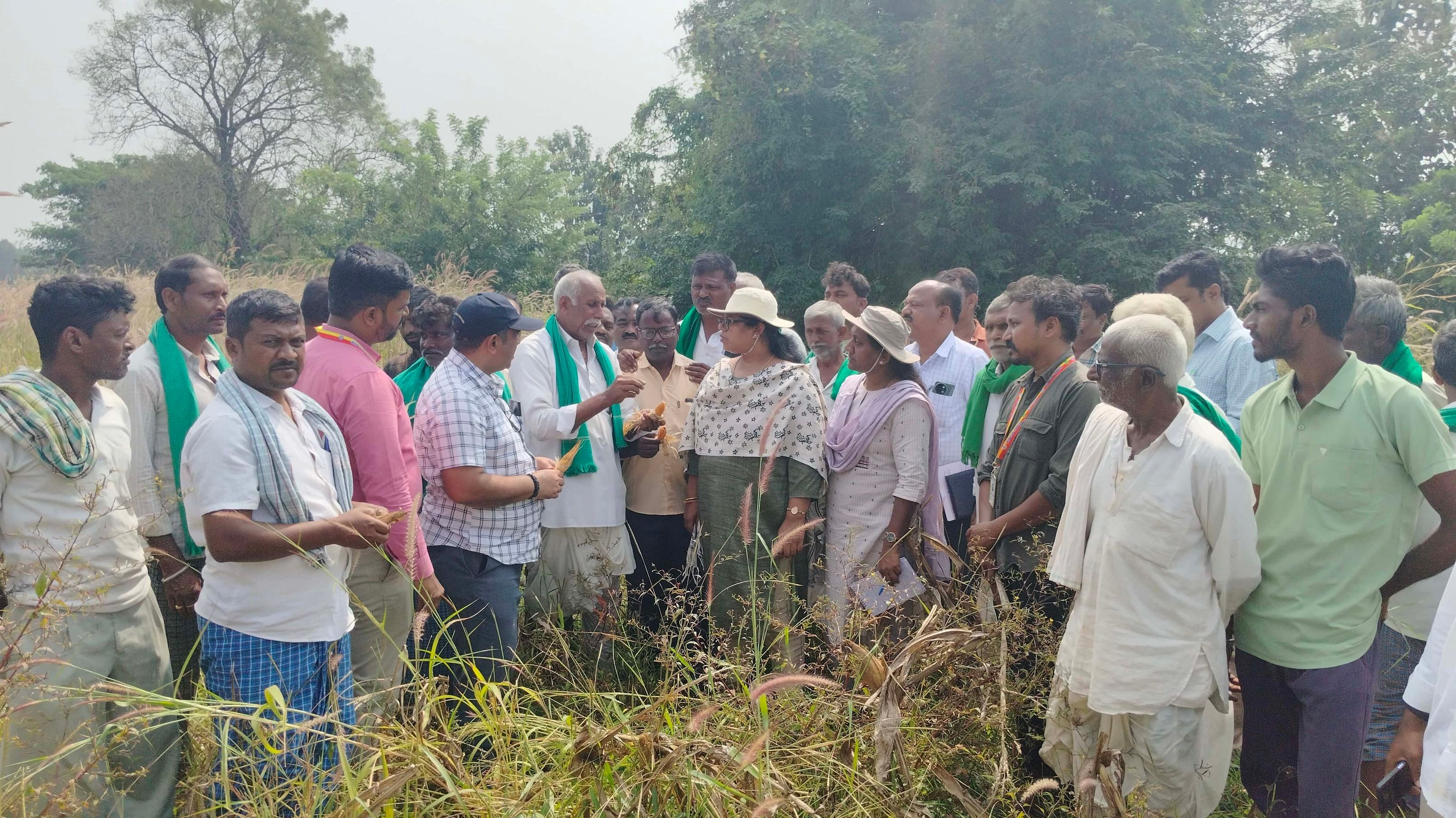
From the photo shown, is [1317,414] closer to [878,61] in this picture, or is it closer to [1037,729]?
[1037,729]

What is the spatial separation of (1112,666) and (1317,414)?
3.29 feet

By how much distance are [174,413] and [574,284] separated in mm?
1764

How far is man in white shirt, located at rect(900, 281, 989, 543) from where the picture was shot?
4.76m

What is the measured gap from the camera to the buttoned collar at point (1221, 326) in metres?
4.46

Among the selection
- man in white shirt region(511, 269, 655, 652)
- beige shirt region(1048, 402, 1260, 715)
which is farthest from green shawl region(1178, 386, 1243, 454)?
man in white shirt region(511, 269, 655, 652)

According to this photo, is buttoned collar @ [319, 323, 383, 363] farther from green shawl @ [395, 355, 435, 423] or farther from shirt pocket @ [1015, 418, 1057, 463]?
shirt pocket @ [1015, 418, 1057, 463]

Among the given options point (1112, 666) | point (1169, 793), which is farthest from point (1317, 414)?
point (1169, 793)

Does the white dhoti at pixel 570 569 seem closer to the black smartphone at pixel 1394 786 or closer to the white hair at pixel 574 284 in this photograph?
the white hair at pixel 574 284

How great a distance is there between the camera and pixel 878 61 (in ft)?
56.3

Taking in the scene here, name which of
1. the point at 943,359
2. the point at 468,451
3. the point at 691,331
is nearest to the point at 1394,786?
the point at 943,359

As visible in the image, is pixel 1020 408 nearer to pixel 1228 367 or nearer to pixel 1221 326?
pixel 1228 367

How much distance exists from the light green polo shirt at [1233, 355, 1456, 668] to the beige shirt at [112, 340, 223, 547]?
3.55 metres

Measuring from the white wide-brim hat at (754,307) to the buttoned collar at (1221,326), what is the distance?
214cm

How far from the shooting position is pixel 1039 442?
3504 millimetres
